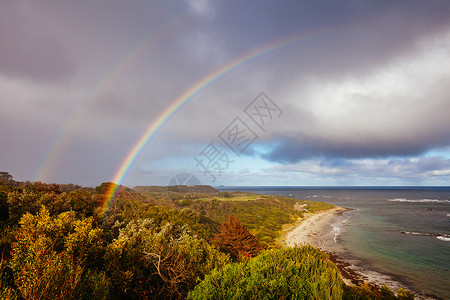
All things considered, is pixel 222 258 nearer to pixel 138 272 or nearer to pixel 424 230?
pixel 138 272

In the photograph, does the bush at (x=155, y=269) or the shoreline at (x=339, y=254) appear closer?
the bush at (x=155, y=269)

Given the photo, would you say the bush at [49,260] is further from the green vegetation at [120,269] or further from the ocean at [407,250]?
the ocean at [407,250]

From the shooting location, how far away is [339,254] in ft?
135

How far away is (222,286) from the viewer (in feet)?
33.0

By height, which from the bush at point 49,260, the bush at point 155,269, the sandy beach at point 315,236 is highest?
the bush at point 49,260

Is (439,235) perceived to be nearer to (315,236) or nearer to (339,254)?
(315,236)

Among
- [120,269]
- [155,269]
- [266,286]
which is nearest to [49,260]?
[120,269]

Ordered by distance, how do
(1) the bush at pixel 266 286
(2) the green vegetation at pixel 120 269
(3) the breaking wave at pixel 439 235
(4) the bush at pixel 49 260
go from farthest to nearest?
(3) the breaking wave at pixel 439 235 < (1) the bush at pixel 266 286 < (2) the green vegetation at pixel 120 269 < (4) the bush at pixel 49 260

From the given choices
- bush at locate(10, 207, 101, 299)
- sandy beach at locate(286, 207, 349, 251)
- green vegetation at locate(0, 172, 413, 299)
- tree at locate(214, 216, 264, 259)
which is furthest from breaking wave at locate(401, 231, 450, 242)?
bush at locate(10, 207, 101, 299)

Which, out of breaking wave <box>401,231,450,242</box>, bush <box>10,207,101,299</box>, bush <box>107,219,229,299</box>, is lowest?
breaking wave <box>401,231,450,242</box>

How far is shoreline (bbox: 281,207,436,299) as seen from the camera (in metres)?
28.7

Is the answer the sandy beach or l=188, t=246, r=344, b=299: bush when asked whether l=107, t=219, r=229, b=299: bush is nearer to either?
l=188, t=246, r=344, b=299: bush

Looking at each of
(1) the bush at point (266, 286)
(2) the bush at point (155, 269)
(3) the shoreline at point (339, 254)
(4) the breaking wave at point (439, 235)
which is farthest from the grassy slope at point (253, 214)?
(1) the bush at point (266, 286)

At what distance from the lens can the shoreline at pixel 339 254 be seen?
28.7 m
